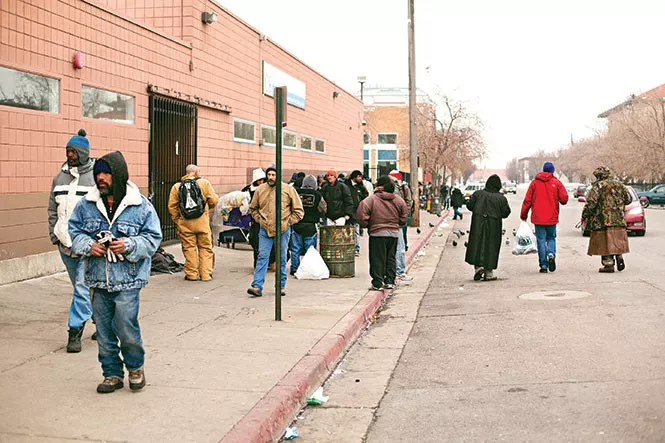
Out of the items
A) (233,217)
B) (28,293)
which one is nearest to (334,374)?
(28,293)

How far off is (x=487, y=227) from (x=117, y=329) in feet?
29.2

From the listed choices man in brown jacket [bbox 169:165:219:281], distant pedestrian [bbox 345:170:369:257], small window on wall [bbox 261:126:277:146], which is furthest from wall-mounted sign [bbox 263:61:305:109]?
man in brown jacket [bbox 169:165:219:281]

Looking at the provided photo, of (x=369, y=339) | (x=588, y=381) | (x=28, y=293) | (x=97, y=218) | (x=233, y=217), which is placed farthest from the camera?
(x=233, y=217)

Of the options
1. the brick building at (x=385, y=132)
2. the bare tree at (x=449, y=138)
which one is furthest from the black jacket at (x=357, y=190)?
the brick building at (x=385, y=132)

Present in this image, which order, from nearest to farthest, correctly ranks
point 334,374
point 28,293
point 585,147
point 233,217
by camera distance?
point 334,374, point 28,293, point 233,217, point 585,147

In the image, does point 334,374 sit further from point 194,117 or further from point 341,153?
point 341,153

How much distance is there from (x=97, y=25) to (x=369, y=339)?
8134 mm

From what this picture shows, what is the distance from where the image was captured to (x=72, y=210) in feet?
25.7

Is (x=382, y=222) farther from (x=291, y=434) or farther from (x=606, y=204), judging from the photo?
(x=291, y=434)

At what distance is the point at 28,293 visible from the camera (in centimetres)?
1130

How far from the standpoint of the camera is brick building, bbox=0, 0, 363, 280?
12.1 m

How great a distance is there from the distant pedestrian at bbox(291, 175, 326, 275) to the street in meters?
1.88

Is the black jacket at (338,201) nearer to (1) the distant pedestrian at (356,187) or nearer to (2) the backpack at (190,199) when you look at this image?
(1) the distant pedestrian at (356,187)

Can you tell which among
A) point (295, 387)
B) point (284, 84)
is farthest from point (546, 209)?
point (284, 84)
